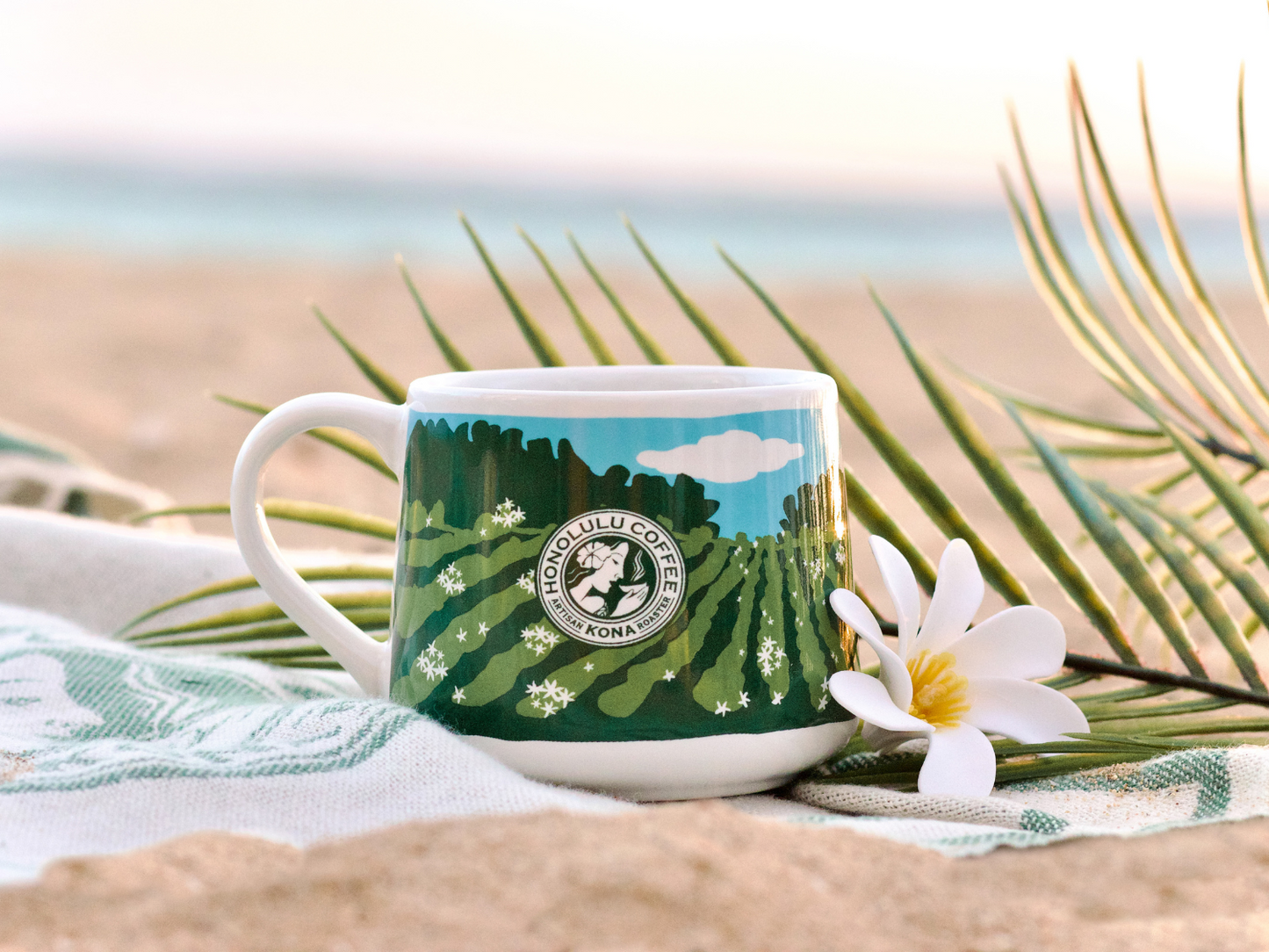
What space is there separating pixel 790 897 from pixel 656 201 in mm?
8502

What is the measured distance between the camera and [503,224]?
Result: 740 cm

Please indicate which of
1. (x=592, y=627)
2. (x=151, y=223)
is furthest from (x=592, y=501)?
(x=151, y=223)

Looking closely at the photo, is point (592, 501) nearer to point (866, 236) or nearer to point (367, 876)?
point (367, 876)

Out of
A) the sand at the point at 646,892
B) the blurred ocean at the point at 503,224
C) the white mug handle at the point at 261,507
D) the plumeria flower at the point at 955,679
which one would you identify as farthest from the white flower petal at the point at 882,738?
the blurred ocean at the point at 503,224

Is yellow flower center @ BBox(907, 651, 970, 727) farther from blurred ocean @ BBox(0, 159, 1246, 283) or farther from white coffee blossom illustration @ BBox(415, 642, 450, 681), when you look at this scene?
blurred ocean @ BBox(0, 159, 1246, 283)

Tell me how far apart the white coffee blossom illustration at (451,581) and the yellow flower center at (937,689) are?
0.78 ft

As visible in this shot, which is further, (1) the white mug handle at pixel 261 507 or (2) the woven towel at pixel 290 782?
(1) the white mug handle at pixel 261 507

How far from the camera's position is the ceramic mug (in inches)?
19.0

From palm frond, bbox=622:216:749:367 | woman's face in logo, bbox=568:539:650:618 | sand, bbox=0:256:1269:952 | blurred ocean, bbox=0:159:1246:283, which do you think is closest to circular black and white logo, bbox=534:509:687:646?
woman's face in logo, bbox=568:539:650:618

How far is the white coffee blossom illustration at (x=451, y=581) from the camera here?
0.50 meters

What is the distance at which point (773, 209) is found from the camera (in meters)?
8.27

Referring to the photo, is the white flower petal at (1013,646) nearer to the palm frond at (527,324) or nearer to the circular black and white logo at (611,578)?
the circular black and white logo at (611,578)

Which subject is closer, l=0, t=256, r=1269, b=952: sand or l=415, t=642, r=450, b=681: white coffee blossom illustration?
l=0, t=256, r=1269, b=952: sand

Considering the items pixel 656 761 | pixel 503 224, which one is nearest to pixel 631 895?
pixel 656 761
